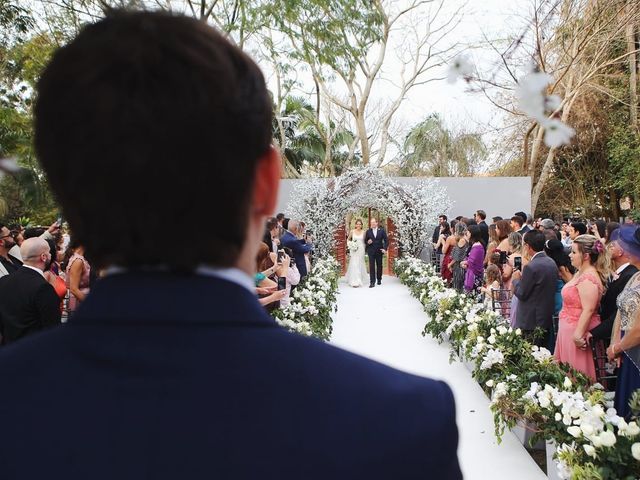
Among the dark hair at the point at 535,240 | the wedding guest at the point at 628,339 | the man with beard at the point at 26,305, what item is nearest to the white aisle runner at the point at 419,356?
the wedding guest at the point at 628,339

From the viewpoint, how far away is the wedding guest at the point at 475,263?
896cm

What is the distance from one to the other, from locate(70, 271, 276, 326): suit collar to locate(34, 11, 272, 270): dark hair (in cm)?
3

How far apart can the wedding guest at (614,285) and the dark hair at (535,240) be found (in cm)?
89

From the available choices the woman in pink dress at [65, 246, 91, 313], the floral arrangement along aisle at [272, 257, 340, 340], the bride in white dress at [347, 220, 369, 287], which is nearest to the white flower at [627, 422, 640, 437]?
the floral arrangement along aisle at [272, 257, 340, 340]

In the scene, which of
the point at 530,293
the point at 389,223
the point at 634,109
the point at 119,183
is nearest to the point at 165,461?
the point at 119,183

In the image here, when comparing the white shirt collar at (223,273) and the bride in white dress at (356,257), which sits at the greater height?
the white shirt collar at (223,273)

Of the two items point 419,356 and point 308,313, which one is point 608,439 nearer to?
point 419,356

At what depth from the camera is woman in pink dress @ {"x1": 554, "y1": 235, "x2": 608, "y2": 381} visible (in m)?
4.63

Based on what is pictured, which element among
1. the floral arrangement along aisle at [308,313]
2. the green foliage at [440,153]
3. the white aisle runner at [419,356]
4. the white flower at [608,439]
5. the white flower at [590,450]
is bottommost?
the white aisle runner at [419,356]

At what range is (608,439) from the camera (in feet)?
8.84

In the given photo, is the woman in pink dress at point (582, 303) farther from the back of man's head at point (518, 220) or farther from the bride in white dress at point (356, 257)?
the bride in white dress at point (356, 257)

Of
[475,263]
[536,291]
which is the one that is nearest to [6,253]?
[536,291]

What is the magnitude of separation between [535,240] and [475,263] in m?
3.52

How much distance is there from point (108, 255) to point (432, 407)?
0.45 meters
